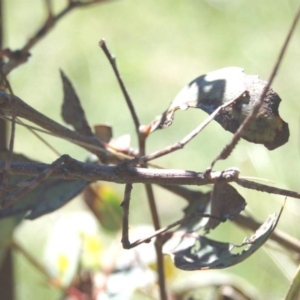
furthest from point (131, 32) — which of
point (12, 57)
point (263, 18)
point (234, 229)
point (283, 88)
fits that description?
point (12, 57)

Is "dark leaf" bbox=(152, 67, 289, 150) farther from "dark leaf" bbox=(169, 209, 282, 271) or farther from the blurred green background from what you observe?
the blurred green background

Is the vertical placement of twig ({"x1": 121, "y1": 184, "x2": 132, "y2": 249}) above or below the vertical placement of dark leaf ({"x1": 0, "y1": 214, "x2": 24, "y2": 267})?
below

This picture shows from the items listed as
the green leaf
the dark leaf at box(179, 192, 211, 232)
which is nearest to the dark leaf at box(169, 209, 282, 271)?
the dark leaf at box(179, 192, 211, 232)

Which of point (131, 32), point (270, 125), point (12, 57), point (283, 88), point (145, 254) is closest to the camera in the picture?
point (270, 125)

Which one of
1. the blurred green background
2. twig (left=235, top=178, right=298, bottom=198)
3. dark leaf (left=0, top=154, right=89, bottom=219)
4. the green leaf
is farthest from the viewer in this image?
the blurred green background

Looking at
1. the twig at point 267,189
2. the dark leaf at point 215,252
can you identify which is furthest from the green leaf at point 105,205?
the twig at point 267,189

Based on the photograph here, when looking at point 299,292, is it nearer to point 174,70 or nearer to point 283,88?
point 283,88
